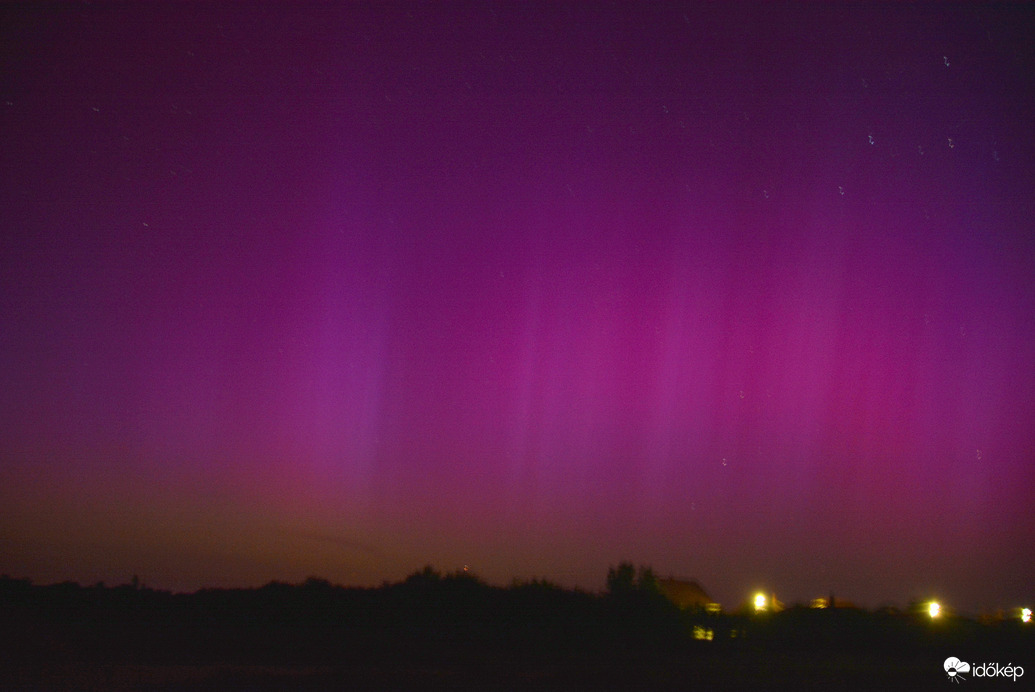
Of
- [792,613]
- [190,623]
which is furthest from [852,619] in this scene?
[190,623]

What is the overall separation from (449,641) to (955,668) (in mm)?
11863

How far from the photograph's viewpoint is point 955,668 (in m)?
18.0

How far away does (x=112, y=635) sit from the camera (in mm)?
20172

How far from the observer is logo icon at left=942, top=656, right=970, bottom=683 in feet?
55.5

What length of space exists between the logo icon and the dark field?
0.82 feet

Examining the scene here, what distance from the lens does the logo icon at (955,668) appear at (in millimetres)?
16906

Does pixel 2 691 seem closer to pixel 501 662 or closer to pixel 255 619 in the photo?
pixel 501 662

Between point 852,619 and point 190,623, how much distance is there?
1987 cm

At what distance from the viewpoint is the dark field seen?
1511 cm

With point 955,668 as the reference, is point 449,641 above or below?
below

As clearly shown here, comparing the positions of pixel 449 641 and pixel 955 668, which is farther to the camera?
pixel 449 641

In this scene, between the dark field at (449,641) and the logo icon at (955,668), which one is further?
the logo icon at (955,668)

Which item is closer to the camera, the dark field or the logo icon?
the dark field

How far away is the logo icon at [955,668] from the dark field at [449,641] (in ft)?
0.82
